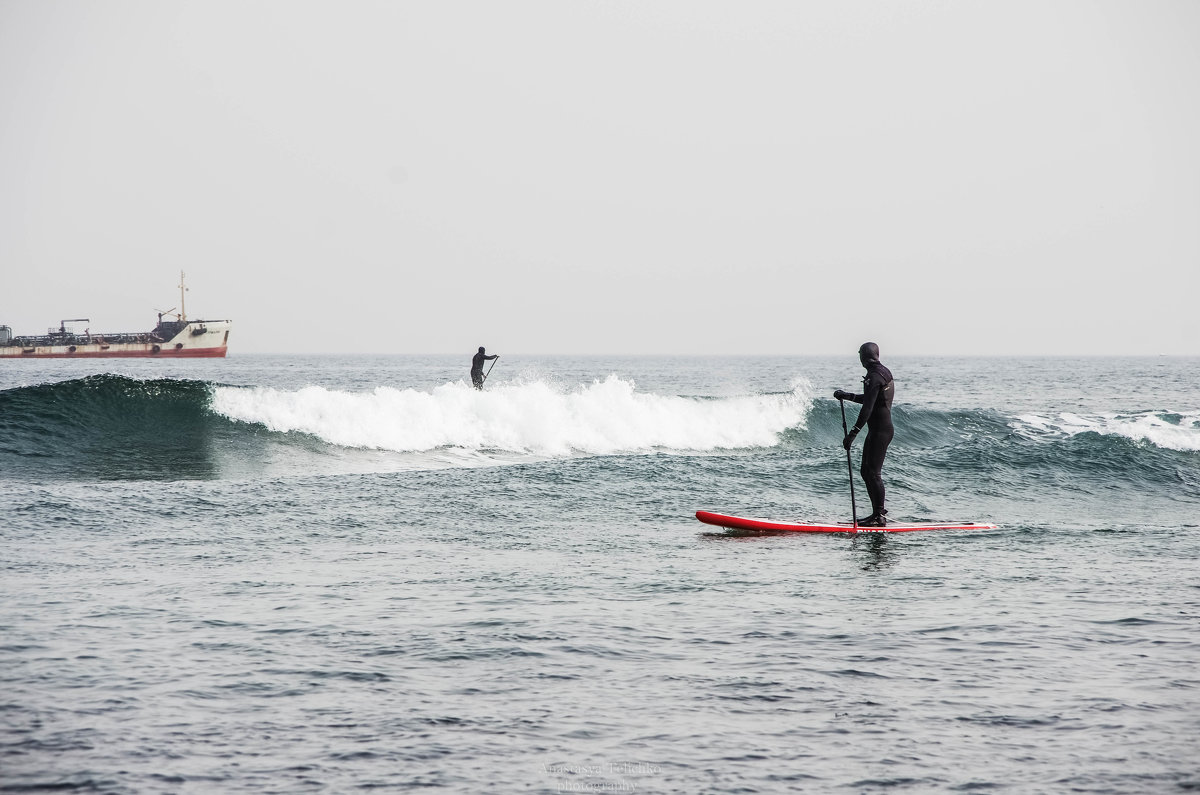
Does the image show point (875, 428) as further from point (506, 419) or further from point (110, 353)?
point (110, 353)

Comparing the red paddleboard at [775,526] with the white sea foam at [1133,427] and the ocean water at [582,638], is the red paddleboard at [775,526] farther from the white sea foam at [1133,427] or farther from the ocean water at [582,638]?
the white sea foam at [1133,427]

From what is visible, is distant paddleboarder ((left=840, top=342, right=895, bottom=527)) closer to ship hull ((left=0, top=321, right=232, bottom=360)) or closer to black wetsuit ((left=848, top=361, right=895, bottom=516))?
black wetsuit ((left=848, top=361, right=895, bottom=516))

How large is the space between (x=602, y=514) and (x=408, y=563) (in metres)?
3.93

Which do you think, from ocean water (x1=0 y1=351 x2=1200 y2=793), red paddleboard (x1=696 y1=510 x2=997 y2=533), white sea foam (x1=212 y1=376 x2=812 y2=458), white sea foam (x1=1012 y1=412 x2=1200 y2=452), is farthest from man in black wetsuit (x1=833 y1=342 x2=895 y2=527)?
white sea foam (x1=1012 y1=412 x2=1200 y2=452)

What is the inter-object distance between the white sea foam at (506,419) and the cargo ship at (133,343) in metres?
79.2

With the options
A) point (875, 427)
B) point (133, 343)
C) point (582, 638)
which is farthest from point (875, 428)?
point (133, 343)

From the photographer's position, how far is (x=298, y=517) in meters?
11.9

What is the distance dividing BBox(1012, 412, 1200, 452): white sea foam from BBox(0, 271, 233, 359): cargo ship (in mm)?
85974

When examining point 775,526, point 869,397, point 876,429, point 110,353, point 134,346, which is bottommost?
point 775,526

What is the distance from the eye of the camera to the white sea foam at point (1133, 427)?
74.2 feet

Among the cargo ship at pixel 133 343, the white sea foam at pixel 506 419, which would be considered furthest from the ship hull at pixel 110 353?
the white sea foam at pixel 506 419

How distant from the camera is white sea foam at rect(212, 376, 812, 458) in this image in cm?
2298

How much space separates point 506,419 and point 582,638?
17892 millimetres

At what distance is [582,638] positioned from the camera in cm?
657
